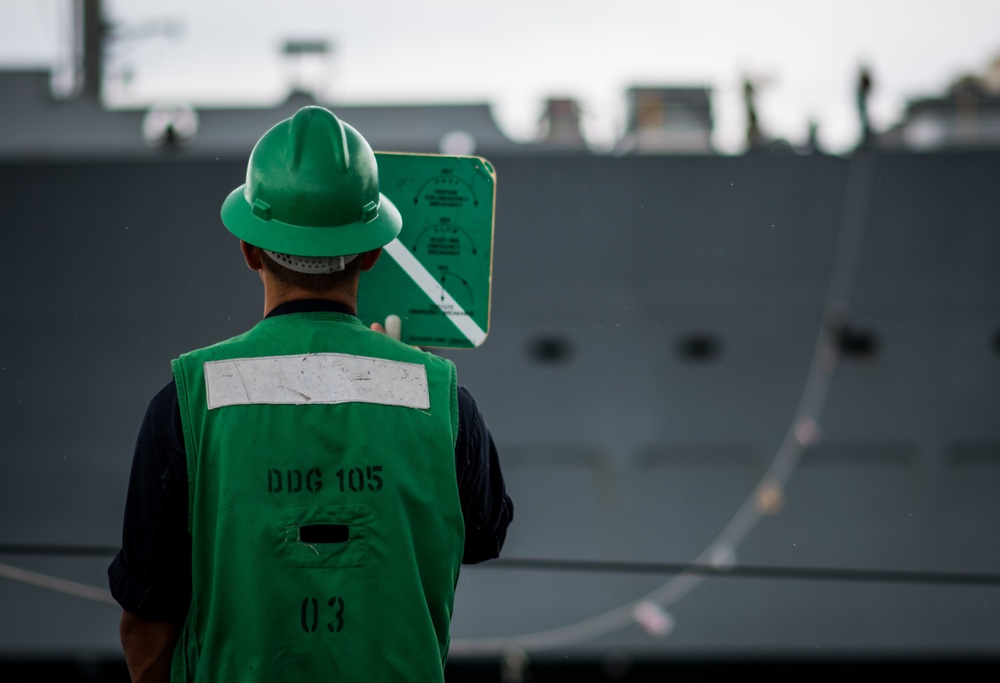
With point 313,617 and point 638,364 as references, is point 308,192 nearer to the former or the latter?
point 313,617

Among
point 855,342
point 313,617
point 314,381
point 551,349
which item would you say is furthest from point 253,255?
point 855,342

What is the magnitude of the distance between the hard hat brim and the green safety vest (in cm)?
12

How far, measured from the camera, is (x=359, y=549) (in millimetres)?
1124

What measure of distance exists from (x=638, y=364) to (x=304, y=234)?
4.77 m

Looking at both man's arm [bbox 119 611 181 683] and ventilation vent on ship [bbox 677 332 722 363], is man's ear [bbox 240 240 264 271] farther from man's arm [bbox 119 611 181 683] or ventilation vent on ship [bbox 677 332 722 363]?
ventilation vent on ship [bbox 677 332 722 363]

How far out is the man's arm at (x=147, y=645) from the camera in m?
1.20

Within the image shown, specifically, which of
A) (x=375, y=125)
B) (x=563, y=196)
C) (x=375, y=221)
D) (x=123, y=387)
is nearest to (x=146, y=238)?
(x=123, y=387)

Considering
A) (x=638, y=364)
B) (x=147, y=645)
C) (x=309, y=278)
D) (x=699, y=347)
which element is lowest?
(x=638, y=364)

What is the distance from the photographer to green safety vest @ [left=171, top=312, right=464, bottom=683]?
3.66 feet

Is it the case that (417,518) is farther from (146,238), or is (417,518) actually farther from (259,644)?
(146,238)

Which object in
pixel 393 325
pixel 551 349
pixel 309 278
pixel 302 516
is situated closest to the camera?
pixel 302 516

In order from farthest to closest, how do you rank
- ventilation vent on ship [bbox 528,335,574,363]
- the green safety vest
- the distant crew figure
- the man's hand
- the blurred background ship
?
the distant crew figure < ventilation vent on ship [bbox 528,335,574,363] < the blurred background ship < the man's hand < the green safety vest

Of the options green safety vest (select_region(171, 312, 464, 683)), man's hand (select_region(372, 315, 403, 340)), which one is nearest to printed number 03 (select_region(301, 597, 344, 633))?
green safety vest (select_region(171, 312, 464, 683))

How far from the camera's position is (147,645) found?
121cm
